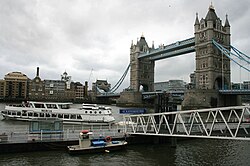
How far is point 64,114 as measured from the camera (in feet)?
138

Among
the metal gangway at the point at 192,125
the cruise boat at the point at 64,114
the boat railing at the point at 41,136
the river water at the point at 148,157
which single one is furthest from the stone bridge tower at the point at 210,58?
the boat railing at the point at 41,136

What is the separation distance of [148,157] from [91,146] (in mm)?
5221

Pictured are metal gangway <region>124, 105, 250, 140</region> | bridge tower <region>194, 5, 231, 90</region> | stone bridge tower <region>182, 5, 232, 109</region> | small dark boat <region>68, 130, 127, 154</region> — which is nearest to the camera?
metal gangway <region>124, 105, 250, 140</region>

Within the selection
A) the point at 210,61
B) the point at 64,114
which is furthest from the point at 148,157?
the point at 210,61

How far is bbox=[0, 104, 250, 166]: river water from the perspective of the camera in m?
18.7

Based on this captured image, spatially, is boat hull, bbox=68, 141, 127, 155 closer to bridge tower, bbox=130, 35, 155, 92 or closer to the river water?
the river water

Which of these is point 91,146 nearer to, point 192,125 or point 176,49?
point 192,125

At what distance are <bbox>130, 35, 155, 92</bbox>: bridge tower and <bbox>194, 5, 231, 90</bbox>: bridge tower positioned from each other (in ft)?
148

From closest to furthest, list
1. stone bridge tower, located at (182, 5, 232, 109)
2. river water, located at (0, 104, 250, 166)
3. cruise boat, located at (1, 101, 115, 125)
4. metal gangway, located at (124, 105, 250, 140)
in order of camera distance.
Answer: metal gangway, located at (124, 105, 250, 140), river water, located at (0, 104, 250, 166), cruise boat, located at (1, 101, 115, 125), stone bridge tower, located at (182, 5, 232, 109)

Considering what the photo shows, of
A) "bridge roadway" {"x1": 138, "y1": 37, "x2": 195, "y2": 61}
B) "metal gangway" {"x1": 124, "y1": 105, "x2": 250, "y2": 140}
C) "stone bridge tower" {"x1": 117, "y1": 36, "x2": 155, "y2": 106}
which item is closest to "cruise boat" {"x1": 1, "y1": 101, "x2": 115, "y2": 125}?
"metal gangway" {"x1": 124, "y1": 105, "x2": 250, "y2": 140}

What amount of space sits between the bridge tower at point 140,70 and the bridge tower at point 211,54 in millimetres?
45084

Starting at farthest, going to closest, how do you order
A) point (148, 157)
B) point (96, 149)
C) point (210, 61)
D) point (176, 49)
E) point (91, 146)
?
point (176, 49), point (210, 61), point (91, 146), point (96, 149), point (148, 157)

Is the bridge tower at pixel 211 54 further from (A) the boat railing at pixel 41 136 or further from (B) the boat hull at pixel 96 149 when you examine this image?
(B) the boat hull at pixel 96 149

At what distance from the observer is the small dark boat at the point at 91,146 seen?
20656mm
